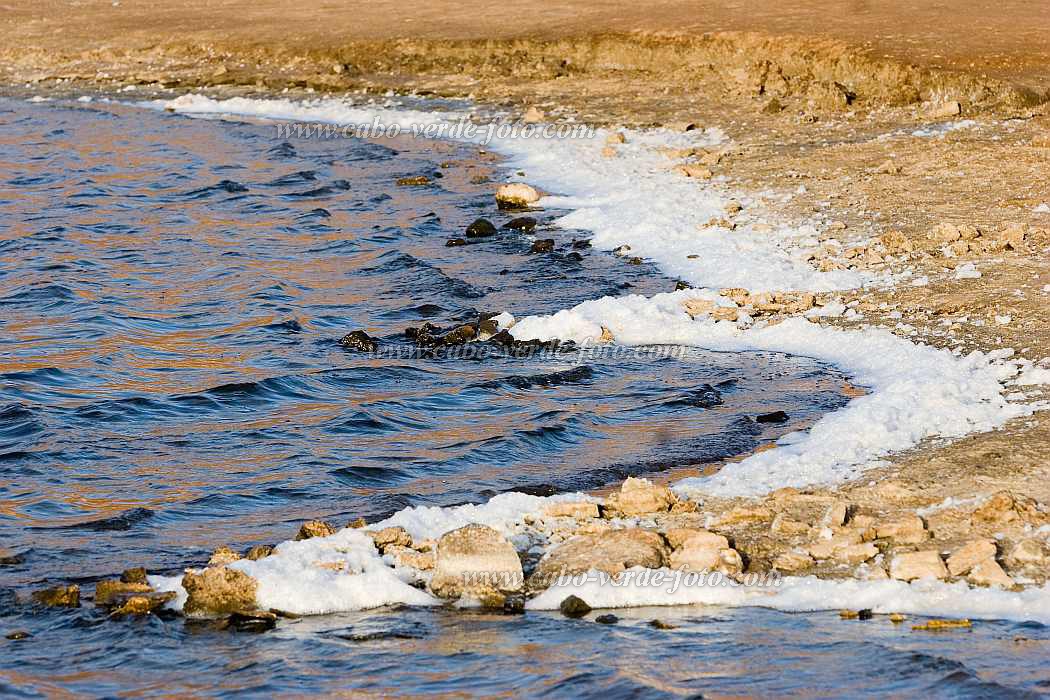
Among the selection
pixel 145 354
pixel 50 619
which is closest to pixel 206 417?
pixel 145 354

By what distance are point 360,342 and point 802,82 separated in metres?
9.07

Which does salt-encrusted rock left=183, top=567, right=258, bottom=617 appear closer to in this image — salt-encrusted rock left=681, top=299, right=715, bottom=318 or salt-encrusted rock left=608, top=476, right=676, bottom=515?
salt-encrusted rock left=608, top=476, right=676, bottom=515

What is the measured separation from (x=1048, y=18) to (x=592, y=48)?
19.8 feet

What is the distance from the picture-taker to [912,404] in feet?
26.2

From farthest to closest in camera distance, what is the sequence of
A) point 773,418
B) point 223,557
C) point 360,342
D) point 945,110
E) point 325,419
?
point 945,110, point 360,342, point 325,419, point 773,418, point 223,557

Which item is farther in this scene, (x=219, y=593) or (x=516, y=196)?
(x=516, y=196)

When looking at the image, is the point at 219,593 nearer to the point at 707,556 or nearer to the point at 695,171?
the point at 707,556

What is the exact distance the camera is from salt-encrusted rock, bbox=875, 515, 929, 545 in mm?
6246

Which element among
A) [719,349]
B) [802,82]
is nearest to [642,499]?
[719,349]

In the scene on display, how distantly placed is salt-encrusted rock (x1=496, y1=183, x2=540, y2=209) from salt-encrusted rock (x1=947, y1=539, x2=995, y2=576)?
904cm

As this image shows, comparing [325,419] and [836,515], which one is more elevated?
[836,515]

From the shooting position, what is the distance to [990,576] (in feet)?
19.1

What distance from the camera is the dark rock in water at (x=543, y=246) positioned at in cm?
1272

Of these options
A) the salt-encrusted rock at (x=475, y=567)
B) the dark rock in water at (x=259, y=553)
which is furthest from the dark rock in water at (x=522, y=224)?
the salt-encrusted rock at (x=475, y=567)
